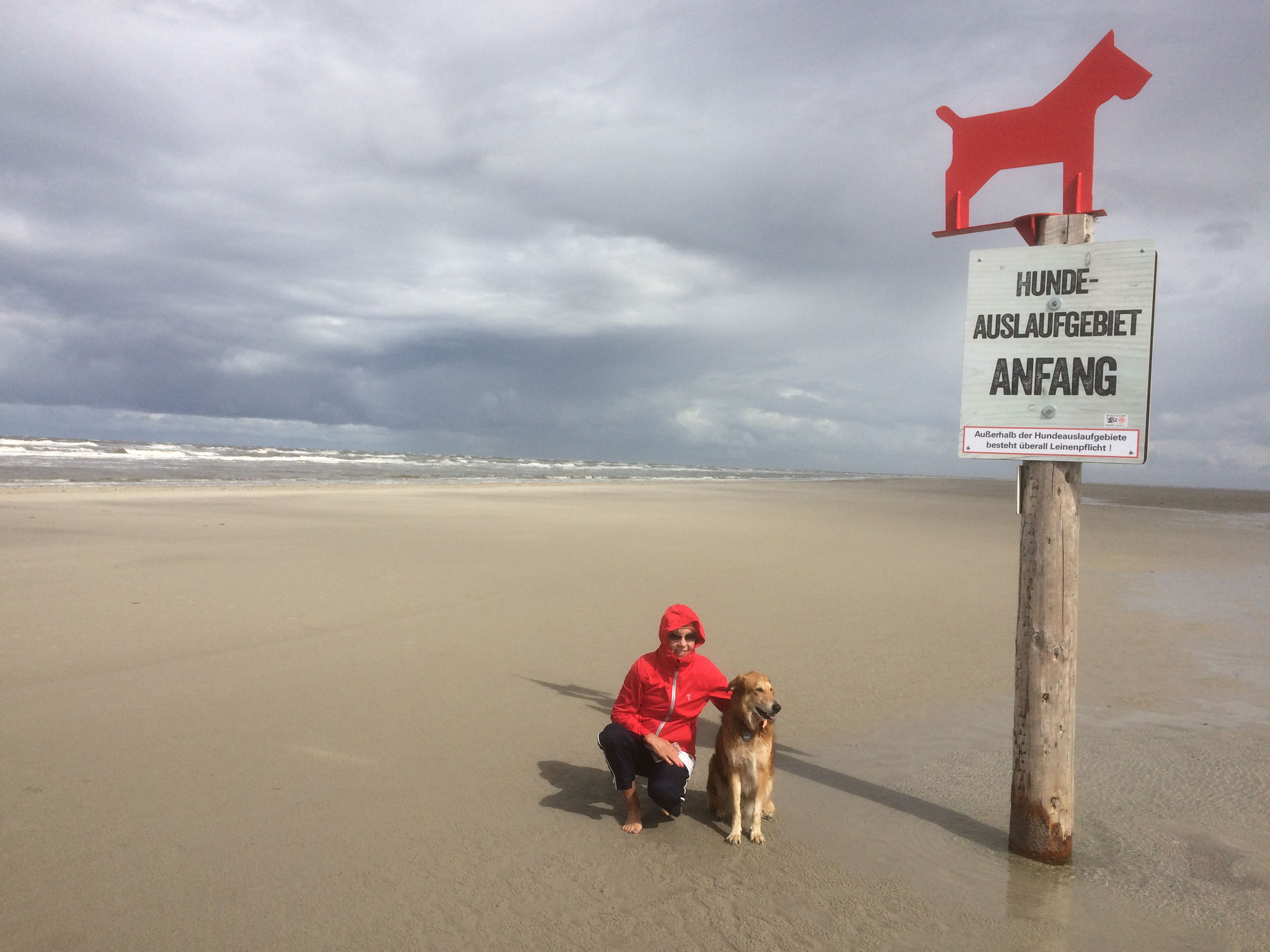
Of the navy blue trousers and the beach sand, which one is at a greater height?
the navy blue trousers

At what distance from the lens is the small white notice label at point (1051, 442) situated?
3.66 metres

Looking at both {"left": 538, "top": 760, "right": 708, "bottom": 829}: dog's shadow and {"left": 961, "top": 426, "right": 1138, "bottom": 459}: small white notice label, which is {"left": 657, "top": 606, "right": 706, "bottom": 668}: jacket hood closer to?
{"left": 538, "top": 760, "right": 708, "bottom": 829}: dog's shadow

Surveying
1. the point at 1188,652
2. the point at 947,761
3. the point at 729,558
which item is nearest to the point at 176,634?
the point at 947,761

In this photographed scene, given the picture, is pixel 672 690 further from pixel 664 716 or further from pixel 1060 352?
pixel 1060 352

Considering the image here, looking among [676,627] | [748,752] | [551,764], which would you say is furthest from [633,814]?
[676,627]

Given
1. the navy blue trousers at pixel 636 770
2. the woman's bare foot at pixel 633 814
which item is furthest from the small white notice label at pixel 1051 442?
the woman's bare foot at pixel 633 814

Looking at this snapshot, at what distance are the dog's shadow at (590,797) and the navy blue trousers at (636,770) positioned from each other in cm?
17

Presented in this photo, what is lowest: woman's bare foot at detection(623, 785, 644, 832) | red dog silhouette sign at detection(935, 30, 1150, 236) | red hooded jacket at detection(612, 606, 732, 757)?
woman's bare foot at detection(623, 785, 644, 832)

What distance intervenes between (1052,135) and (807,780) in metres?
4.08

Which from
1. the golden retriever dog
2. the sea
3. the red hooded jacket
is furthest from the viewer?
the sea

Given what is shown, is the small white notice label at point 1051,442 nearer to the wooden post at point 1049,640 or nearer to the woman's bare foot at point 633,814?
the wooden post at point 1049,640

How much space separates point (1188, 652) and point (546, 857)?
7.59 metres

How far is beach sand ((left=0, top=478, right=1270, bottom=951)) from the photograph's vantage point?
11.4 feet

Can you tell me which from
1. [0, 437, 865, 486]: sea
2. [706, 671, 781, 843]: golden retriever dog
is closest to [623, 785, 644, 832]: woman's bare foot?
[706, 671, 781, 843]: golden retriever dog
